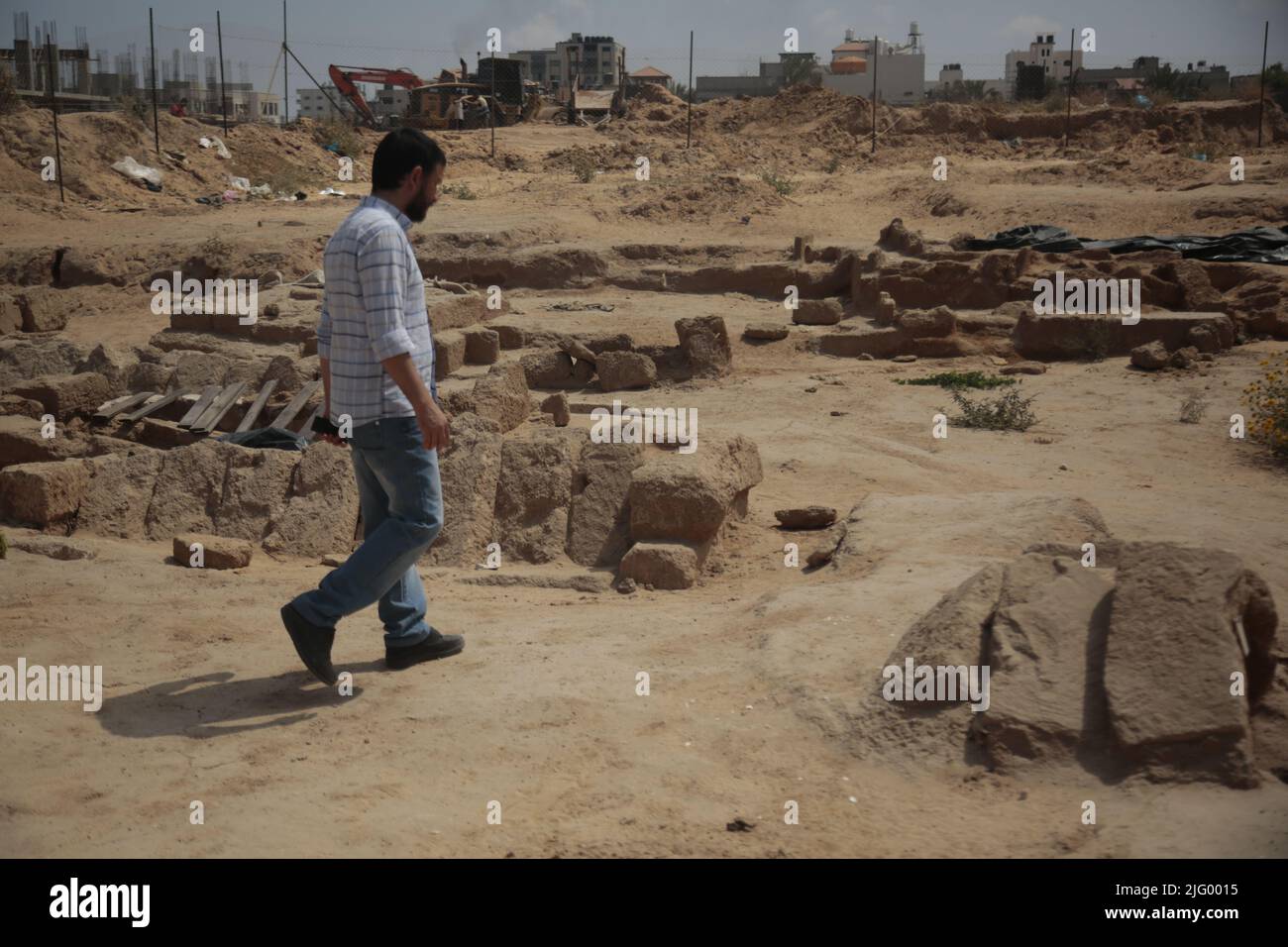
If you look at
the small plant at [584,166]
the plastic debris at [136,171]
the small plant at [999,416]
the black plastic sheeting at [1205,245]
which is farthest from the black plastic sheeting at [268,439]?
the plastic debris at [136,171]

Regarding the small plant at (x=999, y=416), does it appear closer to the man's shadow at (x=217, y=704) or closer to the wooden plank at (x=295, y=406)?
the wooden plank at (x=295, y=406)

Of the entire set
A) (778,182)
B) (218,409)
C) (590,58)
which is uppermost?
(590,58)

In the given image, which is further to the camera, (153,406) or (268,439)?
(153,406)

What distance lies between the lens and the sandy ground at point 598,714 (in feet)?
10.9

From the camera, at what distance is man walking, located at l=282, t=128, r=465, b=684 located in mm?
4102

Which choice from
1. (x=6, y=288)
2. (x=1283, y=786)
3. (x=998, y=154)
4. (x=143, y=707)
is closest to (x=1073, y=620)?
(x=1283, y=786)

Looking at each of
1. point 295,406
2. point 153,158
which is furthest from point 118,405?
point 153,158

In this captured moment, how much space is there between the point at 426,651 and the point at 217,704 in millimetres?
793

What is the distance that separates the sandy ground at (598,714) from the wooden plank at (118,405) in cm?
237

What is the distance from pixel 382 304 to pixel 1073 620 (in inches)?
99.2

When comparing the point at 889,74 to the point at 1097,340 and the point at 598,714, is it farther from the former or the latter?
the point at 598,714

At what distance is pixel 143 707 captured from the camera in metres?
4.36

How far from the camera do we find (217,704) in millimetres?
4375

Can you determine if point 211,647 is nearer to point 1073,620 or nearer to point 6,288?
point 1073,620
